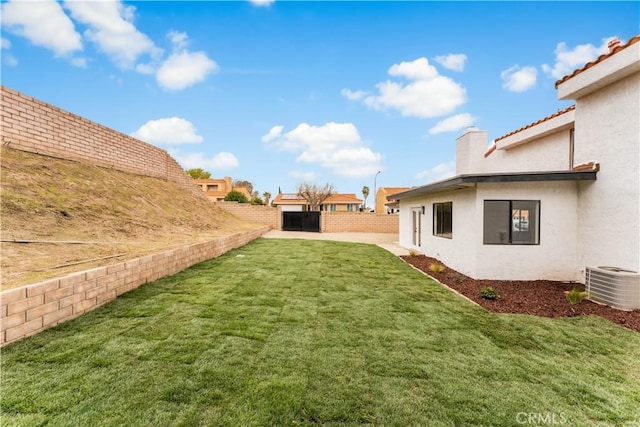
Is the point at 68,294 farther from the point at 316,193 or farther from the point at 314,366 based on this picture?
the point at 316,193

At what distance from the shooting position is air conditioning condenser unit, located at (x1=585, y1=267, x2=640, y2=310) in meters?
5.47

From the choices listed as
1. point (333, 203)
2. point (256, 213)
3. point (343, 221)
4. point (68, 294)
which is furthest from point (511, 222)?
point (333, 203)

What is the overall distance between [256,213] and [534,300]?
65.5 ft

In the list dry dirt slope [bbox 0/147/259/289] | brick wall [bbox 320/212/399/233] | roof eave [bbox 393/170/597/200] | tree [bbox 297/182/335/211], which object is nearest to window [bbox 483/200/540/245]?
roof eave [bbox 393/170/597/200]

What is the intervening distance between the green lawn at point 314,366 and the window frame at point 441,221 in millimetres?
4460

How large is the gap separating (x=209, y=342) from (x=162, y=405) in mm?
1199

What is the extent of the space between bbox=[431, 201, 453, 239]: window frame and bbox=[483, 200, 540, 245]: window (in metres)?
1.71

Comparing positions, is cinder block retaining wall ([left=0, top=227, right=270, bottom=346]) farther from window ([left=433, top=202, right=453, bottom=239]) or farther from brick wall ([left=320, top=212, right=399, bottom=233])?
brick wall ([left=320, top=212, right=399, bottom=233])

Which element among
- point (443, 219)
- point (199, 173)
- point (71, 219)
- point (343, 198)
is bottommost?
point (71, 219)

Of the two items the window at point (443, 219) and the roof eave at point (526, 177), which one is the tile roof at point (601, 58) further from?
the window at point (443, 219)

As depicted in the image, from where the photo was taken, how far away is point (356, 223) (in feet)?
79.5

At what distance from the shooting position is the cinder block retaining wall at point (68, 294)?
10.4ft

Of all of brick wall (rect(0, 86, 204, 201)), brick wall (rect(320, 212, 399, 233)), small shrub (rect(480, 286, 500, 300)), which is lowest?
small shrub (rect(480, 286, 500, 300))

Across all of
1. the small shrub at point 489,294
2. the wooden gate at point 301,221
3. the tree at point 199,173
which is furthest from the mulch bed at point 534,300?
the tree at point 199,173
